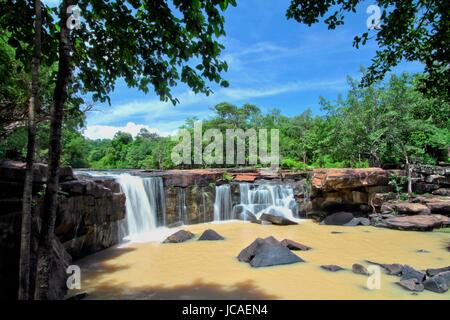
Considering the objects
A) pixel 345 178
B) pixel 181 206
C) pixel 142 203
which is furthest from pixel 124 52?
pixel 345 178

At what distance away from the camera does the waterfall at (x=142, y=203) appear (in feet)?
37.9

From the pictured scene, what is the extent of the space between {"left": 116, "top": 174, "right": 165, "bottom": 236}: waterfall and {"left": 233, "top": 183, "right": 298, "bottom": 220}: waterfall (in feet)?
12.8

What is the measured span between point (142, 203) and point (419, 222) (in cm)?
1014

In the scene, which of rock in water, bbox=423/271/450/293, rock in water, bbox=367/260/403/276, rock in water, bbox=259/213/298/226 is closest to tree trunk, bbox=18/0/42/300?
rock in water, bbox=423/271/450/293

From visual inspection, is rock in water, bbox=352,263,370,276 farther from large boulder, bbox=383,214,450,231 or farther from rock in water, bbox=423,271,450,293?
large boulder, bbox=383,214,450,231

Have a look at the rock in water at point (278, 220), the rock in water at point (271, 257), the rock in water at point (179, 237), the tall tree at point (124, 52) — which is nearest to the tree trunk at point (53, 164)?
the tall tree at point (124, 52)

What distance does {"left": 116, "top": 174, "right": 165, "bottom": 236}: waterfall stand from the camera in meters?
11.6

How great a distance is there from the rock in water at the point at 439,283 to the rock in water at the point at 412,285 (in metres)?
0.11

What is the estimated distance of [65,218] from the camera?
7148mm

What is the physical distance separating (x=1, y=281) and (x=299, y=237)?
8296 mm

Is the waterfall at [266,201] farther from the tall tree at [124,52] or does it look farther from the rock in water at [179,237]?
the tall tree at [124,52]

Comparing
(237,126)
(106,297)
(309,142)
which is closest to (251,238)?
(106,297)

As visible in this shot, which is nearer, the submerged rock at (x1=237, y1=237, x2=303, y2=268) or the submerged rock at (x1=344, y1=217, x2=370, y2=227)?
the submerged rock at (x1=237, y1=237, x2=303, y2=268)
